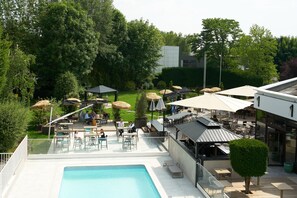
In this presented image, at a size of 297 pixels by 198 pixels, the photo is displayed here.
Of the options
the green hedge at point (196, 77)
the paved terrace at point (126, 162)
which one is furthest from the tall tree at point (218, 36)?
the paved terrace at point (126, 162)

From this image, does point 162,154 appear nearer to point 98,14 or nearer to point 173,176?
point 173,176

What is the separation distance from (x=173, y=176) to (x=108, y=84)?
36109 millimetres

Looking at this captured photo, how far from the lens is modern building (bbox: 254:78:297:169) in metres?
16.5

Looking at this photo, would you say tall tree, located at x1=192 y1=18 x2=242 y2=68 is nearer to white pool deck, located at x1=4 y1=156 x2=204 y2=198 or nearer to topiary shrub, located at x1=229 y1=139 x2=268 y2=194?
white pool deck, located at x1=4 y1=156 x2=204 y2=198

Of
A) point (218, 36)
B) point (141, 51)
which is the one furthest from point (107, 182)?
point (218, 36)

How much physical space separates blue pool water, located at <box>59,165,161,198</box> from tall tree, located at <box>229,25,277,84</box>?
3950 cm

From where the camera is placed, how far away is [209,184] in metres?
13.6

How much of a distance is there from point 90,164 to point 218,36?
46.5 metres

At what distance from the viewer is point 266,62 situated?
176 feet

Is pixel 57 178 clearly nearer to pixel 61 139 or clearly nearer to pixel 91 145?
pixel 91 145

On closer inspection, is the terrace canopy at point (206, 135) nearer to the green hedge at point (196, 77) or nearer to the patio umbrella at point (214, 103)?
the patio umbrella at point (214, 103)

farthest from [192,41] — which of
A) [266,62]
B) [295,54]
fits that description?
[295,54]

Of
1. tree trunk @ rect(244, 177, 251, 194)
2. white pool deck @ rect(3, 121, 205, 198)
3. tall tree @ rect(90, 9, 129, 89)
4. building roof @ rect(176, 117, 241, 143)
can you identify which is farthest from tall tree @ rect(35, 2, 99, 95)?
tree trunk @ rect(244, 177, 251, 194)

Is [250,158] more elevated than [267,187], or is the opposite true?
[250,158]
